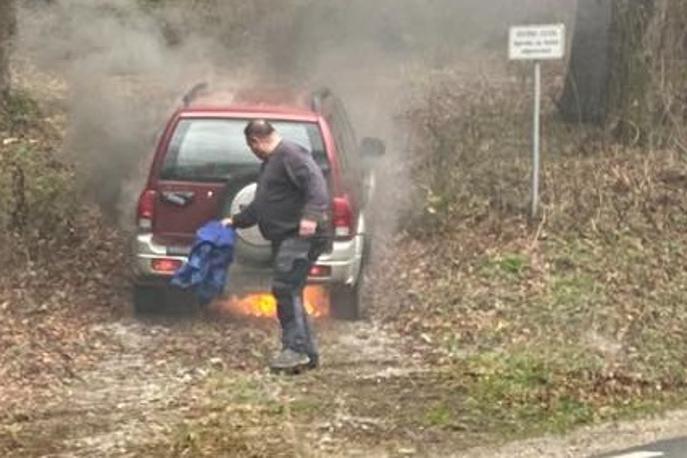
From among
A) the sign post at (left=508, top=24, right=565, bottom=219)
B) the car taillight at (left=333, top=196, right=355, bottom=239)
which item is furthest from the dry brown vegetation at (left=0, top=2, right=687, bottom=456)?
the sign post at (left=508, top=24, right=565, bottom=219)

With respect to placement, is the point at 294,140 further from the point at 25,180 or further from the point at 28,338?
the point at 25,180

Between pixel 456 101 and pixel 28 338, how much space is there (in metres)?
11.1

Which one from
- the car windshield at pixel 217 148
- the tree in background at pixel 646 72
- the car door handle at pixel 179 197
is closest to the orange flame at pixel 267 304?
the car door handle at pixel 179 197

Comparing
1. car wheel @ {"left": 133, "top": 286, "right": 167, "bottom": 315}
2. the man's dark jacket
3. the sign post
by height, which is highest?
the sign post

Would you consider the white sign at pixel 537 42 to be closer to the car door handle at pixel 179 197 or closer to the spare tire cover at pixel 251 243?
the spare tire cover at pixel 251 243

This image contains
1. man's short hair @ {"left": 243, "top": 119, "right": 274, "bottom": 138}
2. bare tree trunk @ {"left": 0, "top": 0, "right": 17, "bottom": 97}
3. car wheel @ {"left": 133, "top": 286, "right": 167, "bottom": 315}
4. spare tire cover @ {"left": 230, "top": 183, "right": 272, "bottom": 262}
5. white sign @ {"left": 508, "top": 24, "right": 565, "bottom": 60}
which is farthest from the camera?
bare tree trunk @ {"left": 0, "top": 0, "right": 17, "bottom": 97}

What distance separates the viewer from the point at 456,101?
61.8 ft

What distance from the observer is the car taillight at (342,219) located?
945 centimetres

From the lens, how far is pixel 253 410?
7285 millimetres

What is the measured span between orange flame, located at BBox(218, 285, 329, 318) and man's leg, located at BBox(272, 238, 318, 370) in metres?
1.53

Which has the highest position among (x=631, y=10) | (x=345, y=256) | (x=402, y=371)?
(x=631, y=10)

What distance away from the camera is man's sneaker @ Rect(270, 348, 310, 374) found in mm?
8242

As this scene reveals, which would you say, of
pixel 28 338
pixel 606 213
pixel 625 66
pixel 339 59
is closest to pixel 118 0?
pixel 339 59

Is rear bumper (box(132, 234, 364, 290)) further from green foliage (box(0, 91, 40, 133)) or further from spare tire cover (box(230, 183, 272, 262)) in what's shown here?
green foliage (box(0, 91, 40, 133))
